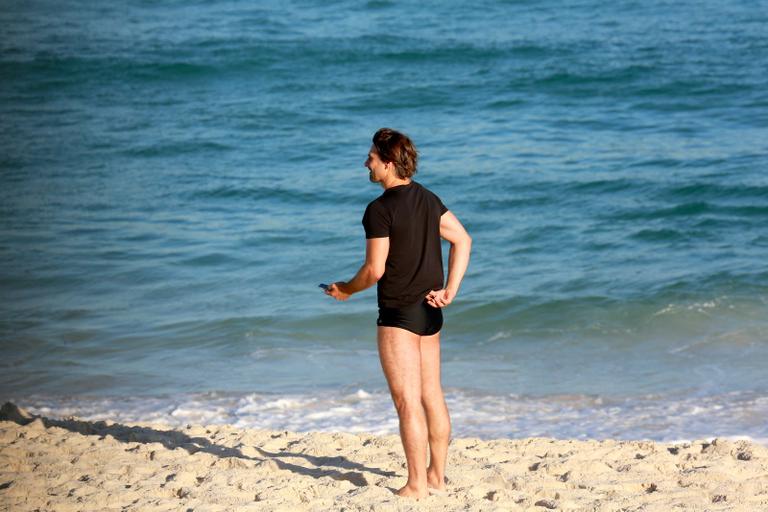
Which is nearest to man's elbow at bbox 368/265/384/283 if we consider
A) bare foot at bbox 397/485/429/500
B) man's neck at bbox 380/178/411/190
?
man's neck at bbox 380/178/411/190

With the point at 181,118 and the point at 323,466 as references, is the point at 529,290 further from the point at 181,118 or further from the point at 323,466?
Result: the point at 181,118

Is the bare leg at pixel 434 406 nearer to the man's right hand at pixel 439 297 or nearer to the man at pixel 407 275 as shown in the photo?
the man at pixel 407 275

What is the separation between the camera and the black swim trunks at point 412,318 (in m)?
4.87

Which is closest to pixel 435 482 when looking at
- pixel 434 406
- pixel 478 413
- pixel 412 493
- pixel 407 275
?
pixel 412 493

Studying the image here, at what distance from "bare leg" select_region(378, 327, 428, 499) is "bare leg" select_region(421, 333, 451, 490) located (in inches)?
3.2

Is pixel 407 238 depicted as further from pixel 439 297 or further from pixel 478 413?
pixel 478 413

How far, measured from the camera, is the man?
15.6 feet

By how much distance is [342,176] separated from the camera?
52.4 feet

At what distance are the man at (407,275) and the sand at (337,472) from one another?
1.88 ft

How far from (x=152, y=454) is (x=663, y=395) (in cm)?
392

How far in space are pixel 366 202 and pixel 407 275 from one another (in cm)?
1020

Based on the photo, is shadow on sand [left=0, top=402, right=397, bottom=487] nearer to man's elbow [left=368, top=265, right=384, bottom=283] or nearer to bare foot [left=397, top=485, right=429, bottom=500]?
bare foot [left=397, top=485, right=429, bottom=500]

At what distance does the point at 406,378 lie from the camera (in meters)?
4.89

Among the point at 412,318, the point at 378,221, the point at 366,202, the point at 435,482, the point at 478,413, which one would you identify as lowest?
the point at 478,413
